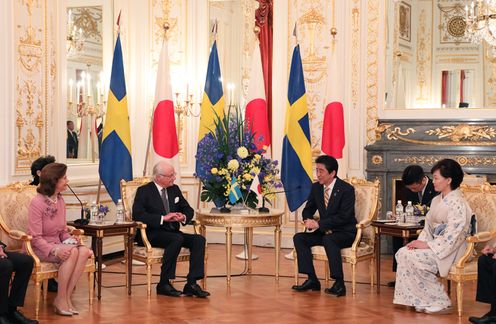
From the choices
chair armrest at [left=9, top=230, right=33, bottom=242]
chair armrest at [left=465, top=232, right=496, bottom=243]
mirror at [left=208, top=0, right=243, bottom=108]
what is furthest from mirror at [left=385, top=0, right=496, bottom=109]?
chair armrest at [left=9, top=230, right=33, bottom=242]

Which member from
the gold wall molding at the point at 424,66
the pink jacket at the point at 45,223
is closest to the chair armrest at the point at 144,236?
the pink jacket at the point at 45,223

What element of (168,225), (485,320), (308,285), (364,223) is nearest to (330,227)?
(364,223)

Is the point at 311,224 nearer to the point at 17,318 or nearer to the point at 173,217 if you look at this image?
the point at 173,217

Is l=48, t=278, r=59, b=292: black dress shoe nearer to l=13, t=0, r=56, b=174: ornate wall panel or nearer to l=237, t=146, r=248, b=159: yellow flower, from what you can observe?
l=13, t=0, r=56, b=174: ornate wall panel

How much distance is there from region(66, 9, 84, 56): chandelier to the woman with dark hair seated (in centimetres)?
519

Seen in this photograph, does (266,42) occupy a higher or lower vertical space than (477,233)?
higher

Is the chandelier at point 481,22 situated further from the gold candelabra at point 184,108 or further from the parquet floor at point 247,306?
the gold candelabra at point 184,108

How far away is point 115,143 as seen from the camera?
8.56 meters

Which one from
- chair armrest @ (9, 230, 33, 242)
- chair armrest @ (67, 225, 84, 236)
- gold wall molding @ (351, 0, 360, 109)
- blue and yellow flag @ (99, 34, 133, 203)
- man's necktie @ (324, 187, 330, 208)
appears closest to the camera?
chair armrest @ (9, 230, 33, 242)

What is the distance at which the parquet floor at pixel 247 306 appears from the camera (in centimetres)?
657

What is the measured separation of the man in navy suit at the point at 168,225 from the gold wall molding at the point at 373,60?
3.24 m

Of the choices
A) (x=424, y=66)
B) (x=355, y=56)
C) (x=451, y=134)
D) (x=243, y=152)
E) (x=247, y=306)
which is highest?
(x=355, y=56)

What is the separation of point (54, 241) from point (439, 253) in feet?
10.3

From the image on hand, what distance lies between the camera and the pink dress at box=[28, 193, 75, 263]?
21.8 feet
